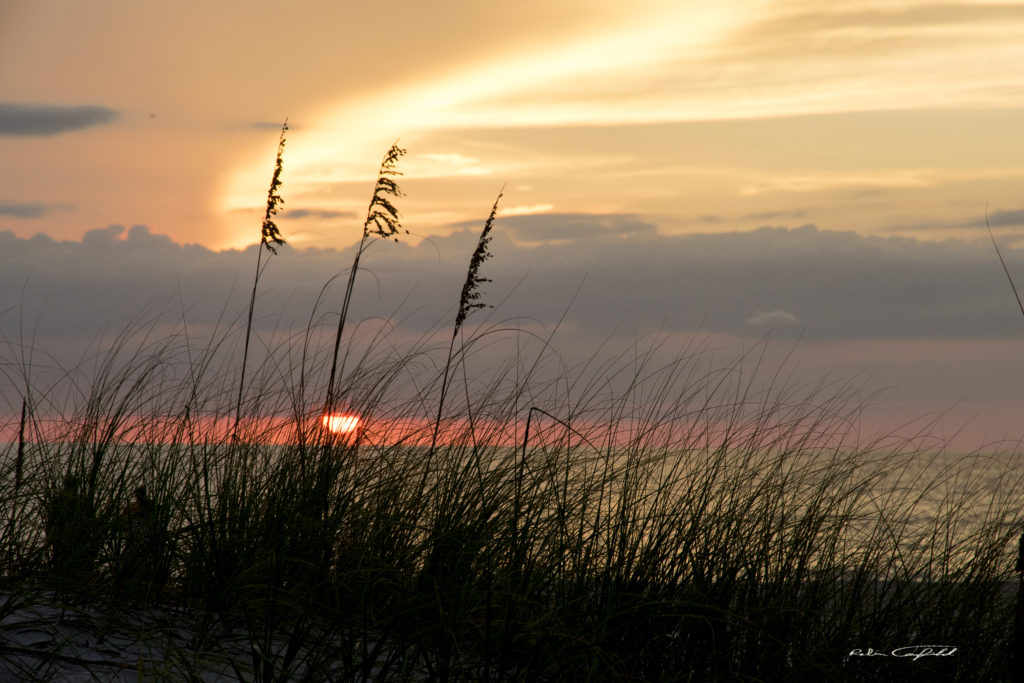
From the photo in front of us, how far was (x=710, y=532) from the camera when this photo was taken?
4.08 m

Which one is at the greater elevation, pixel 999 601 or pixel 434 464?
pixel 434 464

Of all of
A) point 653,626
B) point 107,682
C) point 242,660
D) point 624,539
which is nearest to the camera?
point 107,682

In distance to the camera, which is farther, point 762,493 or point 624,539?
point 762,493

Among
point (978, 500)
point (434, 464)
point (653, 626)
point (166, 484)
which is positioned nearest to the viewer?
point (653, 626)

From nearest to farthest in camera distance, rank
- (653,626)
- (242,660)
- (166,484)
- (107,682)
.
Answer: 1. (107,682)
2. (242,660)
3. (653,626)
4. (166,484)

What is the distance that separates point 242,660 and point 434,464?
5.04 feet

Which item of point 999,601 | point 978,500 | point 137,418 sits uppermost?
point 137,418

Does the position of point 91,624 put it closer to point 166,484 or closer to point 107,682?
point 107,682

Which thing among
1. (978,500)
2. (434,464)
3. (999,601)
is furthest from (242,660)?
(978,500)

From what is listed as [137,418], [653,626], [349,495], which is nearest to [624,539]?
[653,626]

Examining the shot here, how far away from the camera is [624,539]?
152 inches

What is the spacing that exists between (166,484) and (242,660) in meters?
1.34

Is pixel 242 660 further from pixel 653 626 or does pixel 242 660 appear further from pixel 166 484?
pixel 653 626

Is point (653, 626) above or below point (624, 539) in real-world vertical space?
below
